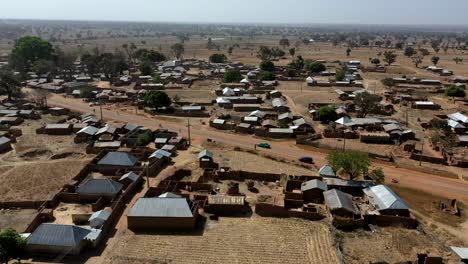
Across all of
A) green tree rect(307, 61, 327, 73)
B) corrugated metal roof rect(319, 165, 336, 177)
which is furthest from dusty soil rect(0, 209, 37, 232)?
green tree rect(307, 61, 327, 73)

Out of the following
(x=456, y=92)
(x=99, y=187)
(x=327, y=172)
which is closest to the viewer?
(x=99, y=187)

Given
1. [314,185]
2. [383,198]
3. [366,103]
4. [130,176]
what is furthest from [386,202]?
[366,103]

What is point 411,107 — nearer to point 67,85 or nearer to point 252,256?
point 252,256

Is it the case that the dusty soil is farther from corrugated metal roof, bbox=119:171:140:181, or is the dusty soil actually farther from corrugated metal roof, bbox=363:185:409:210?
corrugated metal roof, bbox=363:185:409:210

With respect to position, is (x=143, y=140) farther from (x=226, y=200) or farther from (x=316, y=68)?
(x=316, y=68)

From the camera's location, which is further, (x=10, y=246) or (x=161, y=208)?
(x=161, y=208)

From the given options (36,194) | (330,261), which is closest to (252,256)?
(330,261)

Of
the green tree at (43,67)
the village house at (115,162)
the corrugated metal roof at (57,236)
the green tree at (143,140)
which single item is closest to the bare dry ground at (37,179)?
the village house at (115,162)
